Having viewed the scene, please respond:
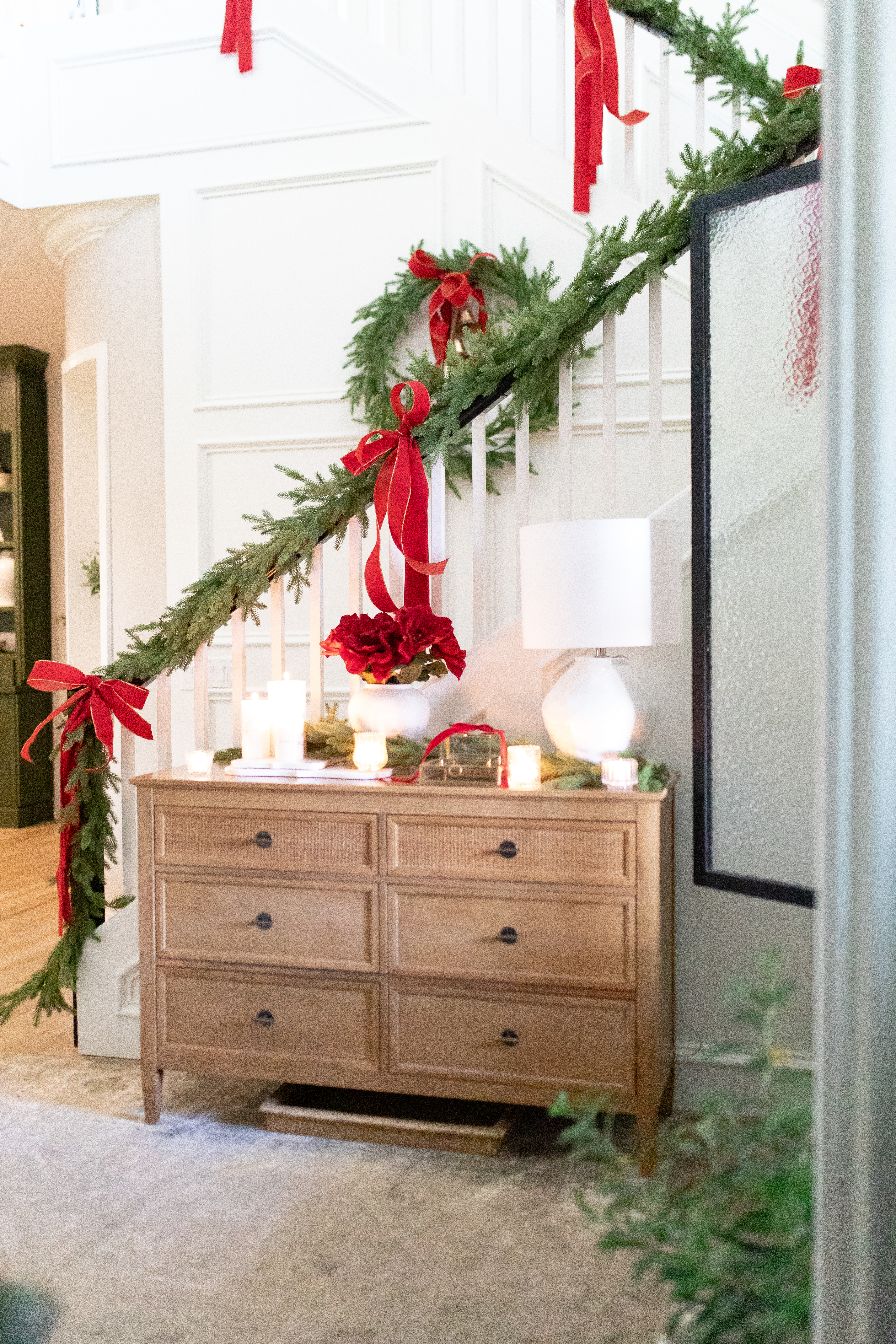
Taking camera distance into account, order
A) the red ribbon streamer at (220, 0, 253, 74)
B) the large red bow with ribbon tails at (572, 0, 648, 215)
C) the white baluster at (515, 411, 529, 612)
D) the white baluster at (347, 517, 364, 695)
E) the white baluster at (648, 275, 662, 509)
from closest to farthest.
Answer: the white baluster at (648, 275, 662, 509) < the white baluster at (515, 411, 529, 612) < the white baluster at (347, 517, 364, 695) < the large red bow with ribbon tails at (572, 0, 648, 215) < the red ribbon streamer at (220, 0, 253, 74)

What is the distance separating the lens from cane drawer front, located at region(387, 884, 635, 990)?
1993 millimetres

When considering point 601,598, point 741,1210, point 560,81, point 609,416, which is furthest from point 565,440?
point 741,1210

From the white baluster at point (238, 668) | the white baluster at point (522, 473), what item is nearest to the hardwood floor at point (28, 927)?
the white baluster at point (238, 668)

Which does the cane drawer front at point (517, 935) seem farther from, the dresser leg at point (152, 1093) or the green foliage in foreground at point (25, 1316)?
the green foliage in foreground at point (25, 1316)

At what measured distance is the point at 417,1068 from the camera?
2.10 meters

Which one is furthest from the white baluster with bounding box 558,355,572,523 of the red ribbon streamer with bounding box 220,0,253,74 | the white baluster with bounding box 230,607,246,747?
the red ribbon streamer with bounding box 220,0,253,74

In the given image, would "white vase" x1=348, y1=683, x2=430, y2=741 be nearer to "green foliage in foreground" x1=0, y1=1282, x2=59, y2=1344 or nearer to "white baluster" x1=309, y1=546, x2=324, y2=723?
"white baluster" x1=309, y1=546, x2=324, y2=723

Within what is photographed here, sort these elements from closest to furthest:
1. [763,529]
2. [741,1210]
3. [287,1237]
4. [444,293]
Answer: [741,1210], [763,529], [287,1237], [444,293]

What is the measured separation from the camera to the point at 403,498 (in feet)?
7.42

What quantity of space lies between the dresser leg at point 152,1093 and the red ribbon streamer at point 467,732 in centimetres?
82

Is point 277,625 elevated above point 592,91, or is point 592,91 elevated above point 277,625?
point 592,91

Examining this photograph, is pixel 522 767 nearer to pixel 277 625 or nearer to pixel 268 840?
pixel 268 840

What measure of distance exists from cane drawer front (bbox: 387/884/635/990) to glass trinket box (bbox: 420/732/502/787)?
Answer: 210 millimetres

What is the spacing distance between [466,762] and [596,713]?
0.90 ft
